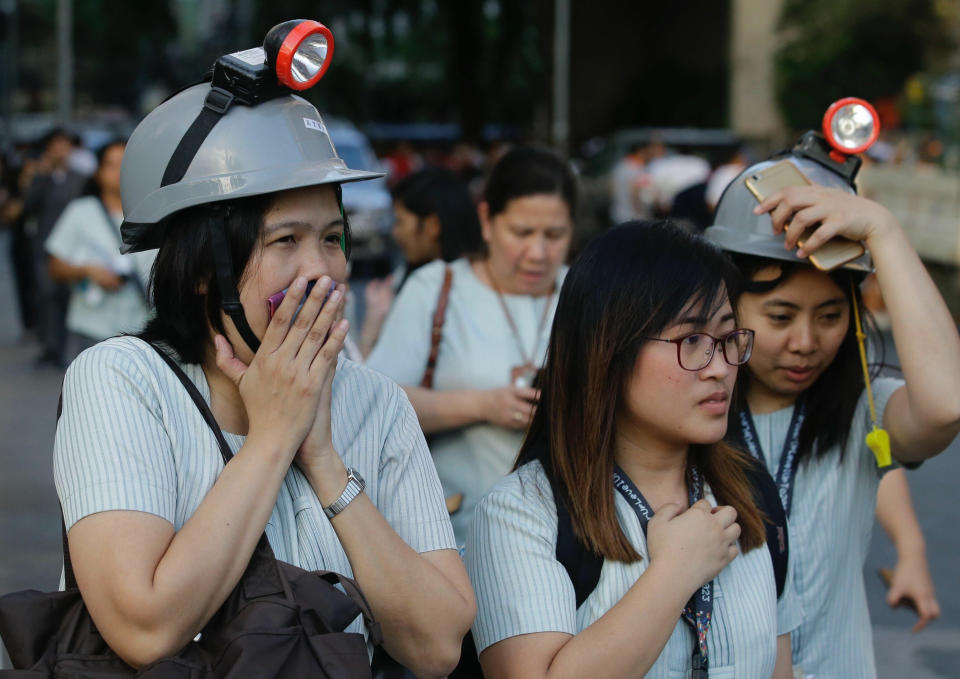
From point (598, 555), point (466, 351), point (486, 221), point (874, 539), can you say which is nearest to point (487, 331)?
point (466, 351)

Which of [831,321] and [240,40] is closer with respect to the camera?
[831,321]

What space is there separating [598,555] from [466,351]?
1.79m

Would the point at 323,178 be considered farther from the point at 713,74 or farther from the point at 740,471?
the point at 713,74

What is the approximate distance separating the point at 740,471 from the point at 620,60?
130 feet

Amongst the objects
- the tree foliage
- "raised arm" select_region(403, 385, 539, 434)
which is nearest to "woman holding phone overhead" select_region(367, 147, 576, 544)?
"raised arm" select_region(403, 385, 539, 434)

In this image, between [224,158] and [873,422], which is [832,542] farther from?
[224,158]

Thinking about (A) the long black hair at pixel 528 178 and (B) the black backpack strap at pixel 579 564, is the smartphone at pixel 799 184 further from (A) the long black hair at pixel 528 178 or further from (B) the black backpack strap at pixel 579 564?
(A) the long black hair at pixel 528 178

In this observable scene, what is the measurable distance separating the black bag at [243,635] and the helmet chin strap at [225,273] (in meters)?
0.41

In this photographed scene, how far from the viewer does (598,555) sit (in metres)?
2.50

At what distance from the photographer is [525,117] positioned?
5962 cm

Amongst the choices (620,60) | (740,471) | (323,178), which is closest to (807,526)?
(740,471)

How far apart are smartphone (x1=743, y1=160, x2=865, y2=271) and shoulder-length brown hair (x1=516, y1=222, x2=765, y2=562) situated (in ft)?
1.13

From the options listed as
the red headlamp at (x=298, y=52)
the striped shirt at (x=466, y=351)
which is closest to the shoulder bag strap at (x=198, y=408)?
the red headlamp at (x=298, y=52)

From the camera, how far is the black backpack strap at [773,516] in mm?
2775
